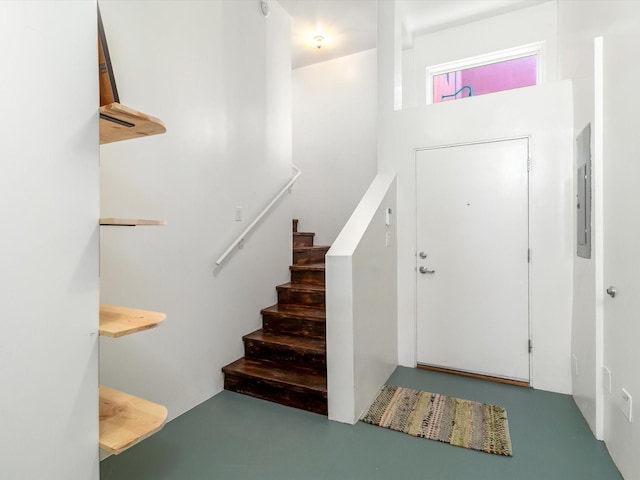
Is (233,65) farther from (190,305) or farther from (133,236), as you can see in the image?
(190,305)

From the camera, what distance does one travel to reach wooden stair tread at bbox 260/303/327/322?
2.93 metres

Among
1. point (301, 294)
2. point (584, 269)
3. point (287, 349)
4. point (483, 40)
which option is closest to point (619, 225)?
point (584, 269)

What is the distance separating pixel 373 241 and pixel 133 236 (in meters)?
1.63

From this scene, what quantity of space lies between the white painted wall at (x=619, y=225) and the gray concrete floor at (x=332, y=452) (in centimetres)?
Result: 22

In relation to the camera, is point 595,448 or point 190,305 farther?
point 190,305

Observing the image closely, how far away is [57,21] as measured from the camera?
3.69ft

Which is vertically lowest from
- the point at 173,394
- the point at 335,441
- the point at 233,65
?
the point at 335,441

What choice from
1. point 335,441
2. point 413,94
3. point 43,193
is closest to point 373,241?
point 335,441

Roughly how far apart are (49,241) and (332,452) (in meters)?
1.78

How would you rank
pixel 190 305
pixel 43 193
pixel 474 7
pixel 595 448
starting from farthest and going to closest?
pixel 474 7, pixel 190 305, pixel 595 448, pixel 43 193

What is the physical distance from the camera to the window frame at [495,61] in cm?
352

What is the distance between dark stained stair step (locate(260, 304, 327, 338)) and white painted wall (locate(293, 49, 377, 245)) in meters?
1.66

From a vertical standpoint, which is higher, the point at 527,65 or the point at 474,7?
the point at 474,7

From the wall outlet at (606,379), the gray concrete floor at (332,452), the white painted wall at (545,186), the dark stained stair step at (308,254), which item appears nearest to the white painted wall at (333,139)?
the dark stained stair step at (308,254)
